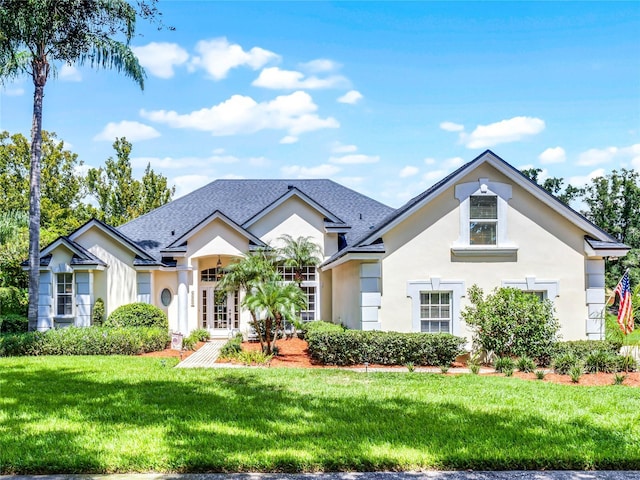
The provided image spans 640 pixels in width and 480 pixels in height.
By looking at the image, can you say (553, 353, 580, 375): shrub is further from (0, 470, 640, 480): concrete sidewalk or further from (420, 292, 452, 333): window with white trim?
(0, 470, 640, 480): concrete sidewalk

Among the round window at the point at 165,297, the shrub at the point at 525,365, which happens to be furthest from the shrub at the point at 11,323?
the shrub at the point at 525,365

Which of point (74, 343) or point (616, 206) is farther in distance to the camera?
point (616, 206)

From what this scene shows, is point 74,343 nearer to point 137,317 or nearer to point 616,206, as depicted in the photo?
point 137,317

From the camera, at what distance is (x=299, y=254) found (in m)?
20.4

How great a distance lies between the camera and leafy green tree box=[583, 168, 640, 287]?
33.4m

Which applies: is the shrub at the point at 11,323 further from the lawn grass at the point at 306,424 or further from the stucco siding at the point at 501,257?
the stucco siding at the point at 501,257

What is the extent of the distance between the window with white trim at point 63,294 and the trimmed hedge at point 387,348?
12070mm

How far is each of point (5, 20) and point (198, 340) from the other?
1343 cm

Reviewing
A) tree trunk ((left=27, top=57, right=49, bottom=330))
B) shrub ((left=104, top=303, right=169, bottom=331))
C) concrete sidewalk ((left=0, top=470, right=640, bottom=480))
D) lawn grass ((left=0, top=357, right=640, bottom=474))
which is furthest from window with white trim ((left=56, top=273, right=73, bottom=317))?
concrete sidewalk ((left=0, top=470, right=640, bottom=480))

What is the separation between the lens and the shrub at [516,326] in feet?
44.3

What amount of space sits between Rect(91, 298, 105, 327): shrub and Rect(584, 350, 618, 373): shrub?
1725 cm

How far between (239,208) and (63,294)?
28.1ft

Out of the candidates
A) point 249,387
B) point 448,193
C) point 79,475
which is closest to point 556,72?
point 448,193

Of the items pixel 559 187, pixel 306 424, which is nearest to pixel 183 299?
pixel 306 424
